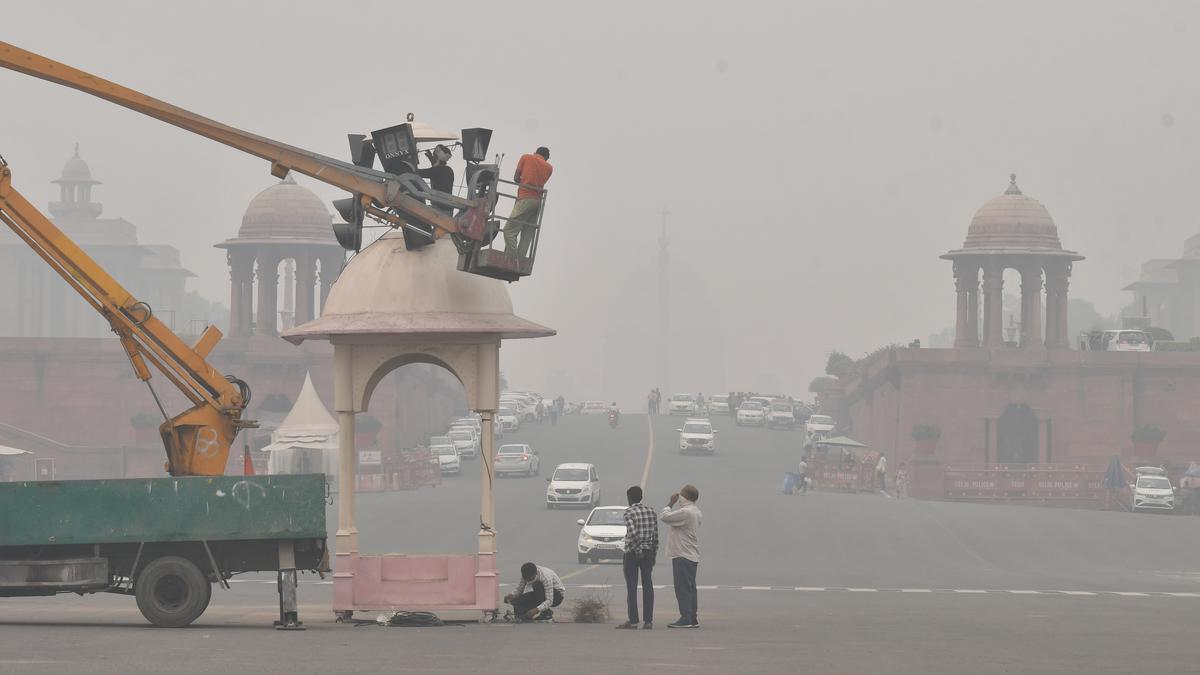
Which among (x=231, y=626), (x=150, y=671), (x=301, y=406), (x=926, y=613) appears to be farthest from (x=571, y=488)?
(x=150, y=671)

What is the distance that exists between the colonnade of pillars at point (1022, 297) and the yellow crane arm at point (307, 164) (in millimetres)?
69829

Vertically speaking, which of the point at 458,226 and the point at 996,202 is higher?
the point at 996,202

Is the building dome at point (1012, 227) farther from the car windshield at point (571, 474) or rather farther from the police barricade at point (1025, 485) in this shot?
the car windshield at point (571, 474)

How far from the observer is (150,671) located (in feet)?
47.9

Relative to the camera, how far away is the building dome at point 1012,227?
8906cm

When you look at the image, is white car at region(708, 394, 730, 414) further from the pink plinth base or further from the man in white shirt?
the man in white shirt

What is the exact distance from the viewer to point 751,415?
334 feet

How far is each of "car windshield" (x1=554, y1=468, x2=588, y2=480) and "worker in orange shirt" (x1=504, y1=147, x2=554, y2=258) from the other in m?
33.1

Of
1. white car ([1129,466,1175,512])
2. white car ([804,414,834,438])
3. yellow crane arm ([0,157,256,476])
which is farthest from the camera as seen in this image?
white car ([804,414,834,438])

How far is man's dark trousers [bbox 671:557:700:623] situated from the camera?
19984 millimetres

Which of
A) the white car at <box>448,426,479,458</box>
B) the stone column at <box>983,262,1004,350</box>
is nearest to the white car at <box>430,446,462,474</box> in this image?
the white car at <box>448,426,479,458</box>

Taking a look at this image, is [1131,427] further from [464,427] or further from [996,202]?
[464,427]

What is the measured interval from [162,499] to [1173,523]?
40429 mm

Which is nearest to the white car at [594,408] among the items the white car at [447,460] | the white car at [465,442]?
the white car at [465,442]
